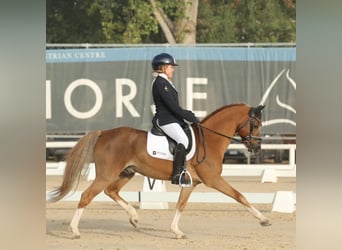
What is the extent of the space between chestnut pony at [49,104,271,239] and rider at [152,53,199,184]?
159mm

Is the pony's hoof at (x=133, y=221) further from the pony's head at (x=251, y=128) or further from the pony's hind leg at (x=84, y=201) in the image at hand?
the pony's head at (x=251, y=128)

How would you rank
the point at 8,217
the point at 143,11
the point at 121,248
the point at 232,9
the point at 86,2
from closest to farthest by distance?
the point at 8,217, the point at 121,248, the point at 143,11, the point at 86,2, the point at 232,9

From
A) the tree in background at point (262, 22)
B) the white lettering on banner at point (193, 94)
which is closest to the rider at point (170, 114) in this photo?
the white lettering on banner at point (193, 94)

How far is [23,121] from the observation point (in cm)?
186

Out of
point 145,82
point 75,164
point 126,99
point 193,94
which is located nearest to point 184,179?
point 75,164

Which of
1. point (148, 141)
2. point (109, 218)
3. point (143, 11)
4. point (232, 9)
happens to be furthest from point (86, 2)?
point (148, 141)

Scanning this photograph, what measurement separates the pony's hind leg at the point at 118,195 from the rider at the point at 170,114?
639 mm

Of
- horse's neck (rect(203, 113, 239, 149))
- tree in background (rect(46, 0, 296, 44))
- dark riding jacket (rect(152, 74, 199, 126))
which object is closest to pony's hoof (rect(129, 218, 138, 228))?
dark riding jacket (rect(152, 74, 199, 126))

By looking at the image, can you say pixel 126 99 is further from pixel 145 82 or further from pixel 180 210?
pixel 180 210

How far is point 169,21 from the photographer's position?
25844 millimetres

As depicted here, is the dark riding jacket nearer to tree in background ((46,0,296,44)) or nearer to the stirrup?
the stirrup

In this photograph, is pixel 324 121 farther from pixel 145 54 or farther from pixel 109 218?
pixel 145 54

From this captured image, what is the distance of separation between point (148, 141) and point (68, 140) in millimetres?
10240

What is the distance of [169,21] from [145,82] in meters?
7.62
